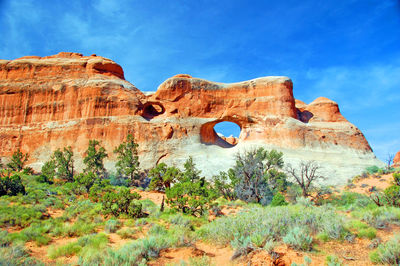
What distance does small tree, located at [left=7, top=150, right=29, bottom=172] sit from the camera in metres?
27.9

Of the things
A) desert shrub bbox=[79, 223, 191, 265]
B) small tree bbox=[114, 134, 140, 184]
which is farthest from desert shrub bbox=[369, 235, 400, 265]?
small tree bbox=[114, 134, 140, 184]

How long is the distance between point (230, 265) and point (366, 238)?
4083mm

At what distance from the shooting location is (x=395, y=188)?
36.2 feet

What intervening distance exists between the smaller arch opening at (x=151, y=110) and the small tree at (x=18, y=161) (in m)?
15.9

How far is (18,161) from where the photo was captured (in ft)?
92.3

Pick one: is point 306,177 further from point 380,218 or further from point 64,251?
point 64,251

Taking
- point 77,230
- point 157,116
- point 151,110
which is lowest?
point 77,230

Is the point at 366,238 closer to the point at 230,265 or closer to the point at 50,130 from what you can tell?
the point at 230,265

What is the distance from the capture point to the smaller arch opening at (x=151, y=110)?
34.3m

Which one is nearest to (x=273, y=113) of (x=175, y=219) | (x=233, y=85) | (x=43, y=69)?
(x=233, y=85)

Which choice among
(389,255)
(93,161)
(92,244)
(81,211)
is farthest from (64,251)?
(93,161)

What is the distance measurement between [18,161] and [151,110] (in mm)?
17881

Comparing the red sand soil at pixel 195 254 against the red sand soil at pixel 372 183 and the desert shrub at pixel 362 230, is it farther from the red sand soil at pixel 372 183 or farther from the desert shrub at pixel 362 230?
the red sand soil at pixel 372 183

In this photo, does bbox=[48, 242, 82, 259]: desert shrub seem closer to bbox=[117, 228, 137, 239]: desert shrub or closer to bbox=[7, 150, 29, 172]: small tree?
bbox=[117, 228, 137, 239]: desert shrub
